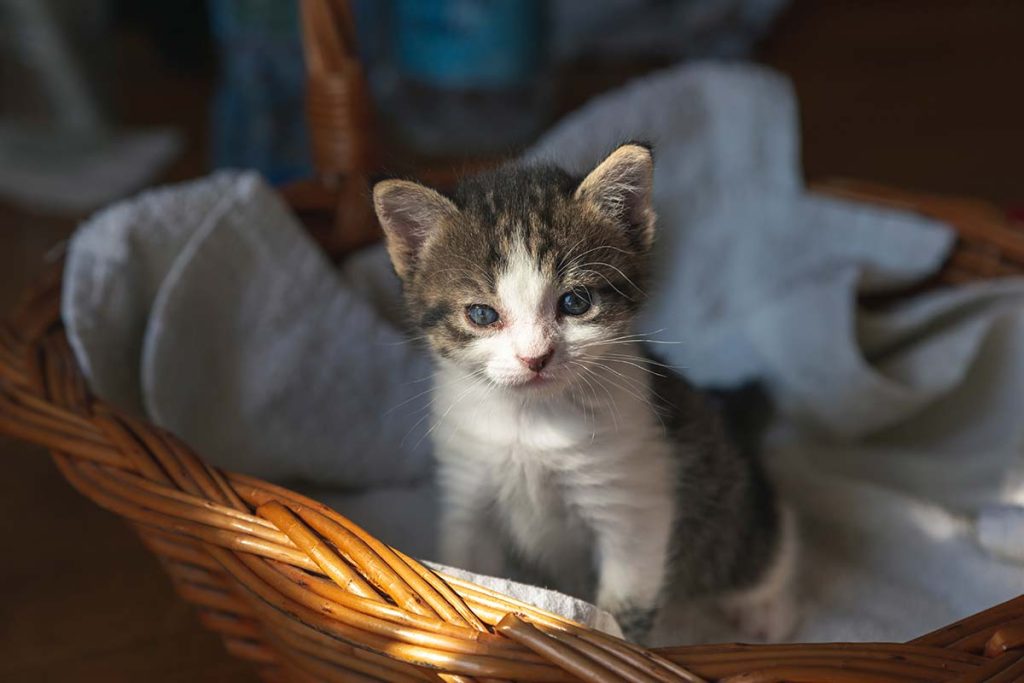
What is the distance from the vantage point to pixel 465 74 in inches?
99.1

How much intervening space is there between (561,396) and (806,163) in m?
1.79

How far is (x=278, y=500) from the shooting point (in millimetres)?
1021

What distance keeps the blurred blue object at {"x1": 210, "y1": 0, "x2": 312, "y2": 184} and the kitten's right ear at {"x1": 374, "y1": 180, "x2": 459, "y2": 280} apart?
1.36 m

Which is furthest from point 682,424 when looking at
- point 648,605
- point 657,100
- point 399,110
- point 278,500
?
point 399,110

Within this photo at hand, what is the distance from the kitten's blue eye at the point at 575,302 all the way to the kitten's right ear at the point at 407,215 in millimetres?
156

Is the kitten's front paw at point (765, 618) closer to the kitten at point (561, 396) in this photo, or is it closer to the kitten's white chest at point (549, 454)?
the kitten at point (561, 396)

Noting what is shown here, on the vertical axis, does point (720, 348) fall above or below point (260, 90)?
below

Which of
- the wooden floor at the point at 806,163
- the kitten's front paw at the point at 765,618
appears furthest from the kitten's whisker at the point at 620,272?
the wooden floor at the point at 806,163

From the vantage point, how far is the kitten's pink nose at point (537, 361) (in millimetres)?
954

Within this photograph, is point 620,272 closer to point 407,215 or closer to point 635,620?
point 407,215

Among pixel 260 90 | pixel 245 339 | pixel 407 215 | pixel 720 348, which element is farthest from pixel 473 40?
pixel 407 215

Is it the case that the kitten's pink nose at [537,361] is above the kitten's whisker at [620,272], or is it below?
below

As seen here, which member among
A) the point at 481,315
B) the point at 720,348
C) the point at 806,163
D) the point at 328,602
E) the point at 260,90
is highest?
the point at 806,163

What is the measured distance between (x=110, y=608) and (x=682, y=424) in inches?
33.9
